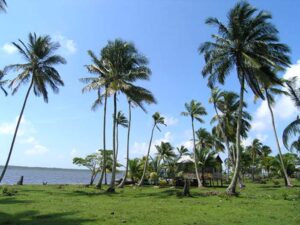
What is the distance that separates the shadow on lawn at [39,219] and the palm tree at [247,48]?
42.4 ft

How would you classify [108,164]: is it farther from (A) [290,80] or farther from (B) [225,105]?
(A) [290,80]

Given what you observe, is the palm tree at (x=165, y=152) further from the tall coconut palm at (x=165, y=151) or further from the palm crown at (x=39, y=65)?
the palm crown at (x=39, y=65)

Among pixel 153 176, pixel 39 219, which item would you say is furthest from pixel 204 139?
pixel 39 219

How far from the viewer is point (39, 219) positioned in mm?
11406

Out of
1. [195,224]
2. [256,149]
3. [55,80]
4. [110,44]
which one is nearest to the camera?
[195,224]

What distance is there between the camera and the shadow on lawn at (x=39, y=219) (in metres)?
10.7

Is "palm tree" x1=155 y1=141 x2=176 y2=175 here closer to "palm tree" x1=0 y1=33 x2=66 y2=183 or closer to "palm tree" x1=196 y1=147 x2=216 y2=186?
"palm tree" x1=196 y1=147 x2=216 y2=186

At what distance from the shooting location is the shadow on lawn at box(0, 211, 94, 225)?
1073 cm

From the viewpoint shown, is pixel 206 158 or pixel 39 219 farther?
pixel 206 158

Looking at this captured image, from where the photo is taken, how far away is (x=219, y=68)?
23703mm

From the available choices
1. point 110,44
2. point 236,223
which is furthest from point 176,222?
point 110,44

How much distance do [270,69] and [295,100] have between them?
2.82m

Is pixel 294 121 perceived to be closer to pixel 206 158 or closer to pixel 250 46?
pixel 250 46

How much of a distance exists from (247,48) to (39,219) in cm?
1793
